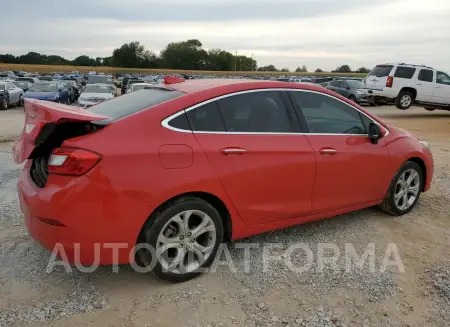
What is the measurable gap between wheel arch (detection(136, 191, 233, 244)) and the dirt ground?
37cm

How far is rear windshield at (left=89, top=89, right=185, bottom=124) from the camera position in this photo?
3.38m

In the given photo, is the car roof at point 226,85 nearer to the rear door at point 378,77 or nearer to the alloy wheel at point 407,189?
the alloy wheel at point 407,189

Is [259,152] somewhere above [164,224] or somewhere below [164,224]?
above

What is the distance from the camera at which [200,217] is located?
3.40m

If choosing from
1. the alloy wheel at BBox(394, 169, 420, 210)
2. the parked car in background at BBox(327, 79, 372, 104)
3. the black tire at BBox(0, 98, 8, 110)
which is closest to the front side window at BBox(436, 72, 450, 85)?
the parked car in background at BBox(327, 79, 372, 104)

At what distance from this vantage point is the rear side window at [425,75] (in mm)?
18281

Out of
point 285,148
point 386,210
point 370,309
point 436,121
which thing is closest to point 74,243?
point 285,148

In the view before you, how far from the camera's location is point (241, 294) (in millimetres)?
3271

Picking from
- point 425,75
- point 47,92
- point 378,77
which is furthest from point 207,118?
point 47,92

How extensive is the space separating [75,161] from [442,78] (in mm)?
19219

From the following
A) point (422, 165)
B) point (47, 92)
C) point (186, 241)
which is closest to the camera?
point (186, 241)

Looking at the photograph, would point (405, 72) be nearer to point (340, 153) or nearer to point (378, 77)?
point (378, 77)

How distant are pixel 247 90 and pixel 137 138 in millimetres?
1155

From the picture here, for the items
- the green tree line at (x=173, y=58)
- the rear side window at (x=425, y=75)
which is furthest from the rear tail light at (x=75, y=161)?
Result: the green tree line at (x=173, y=58)
